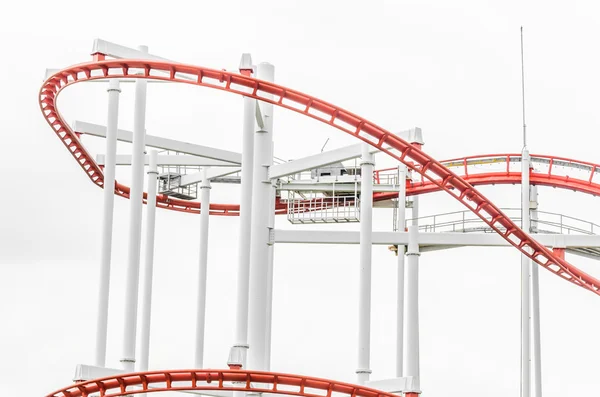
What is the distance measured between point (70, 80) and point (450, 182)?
22.0 ft

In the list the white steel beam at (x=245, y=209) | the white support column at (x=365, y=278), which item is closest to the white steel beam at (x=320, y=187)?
the white support column at (x=365, y=278)

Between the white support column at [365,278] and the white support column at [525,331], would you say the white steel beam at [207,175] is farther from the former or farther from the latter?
A: the white support column at [525,331]

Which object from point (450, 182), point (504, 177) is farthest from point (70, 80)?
point (504, 177)

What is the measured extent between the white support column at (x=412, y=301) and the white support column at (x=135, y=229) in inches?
197

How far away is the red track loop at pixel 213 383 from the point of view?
62.7 ft

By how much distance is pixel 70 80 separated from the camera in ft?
70.4

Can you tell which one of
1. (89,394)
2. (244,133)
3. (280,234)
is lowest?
(89,394)

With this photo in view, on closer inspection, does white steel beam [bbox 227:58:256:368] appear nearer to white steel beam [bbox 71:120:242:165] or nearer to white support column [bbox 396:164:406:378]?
white steel beam [bbox 71:120:242:165]

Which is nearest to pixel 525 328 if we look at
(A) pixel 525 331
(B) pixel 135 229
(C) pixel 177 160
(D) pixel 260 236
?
(A) pixel 525 331

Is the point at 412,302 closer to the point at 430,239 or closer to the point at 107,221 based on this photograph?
the point at 430,239

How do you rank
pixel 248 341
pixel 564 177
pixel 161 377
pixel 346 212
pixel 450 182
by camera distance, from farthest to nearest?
pixel 564 177 → pixel 346 212 → pixel 450 182 → pixel 248 341 → pixel 161 377

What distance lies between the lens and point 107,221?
23.0m

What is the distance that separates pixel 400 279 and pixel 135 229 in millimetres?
7795

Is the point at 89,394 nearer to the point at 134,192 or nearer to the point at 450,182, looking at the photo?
the point at 134,192
